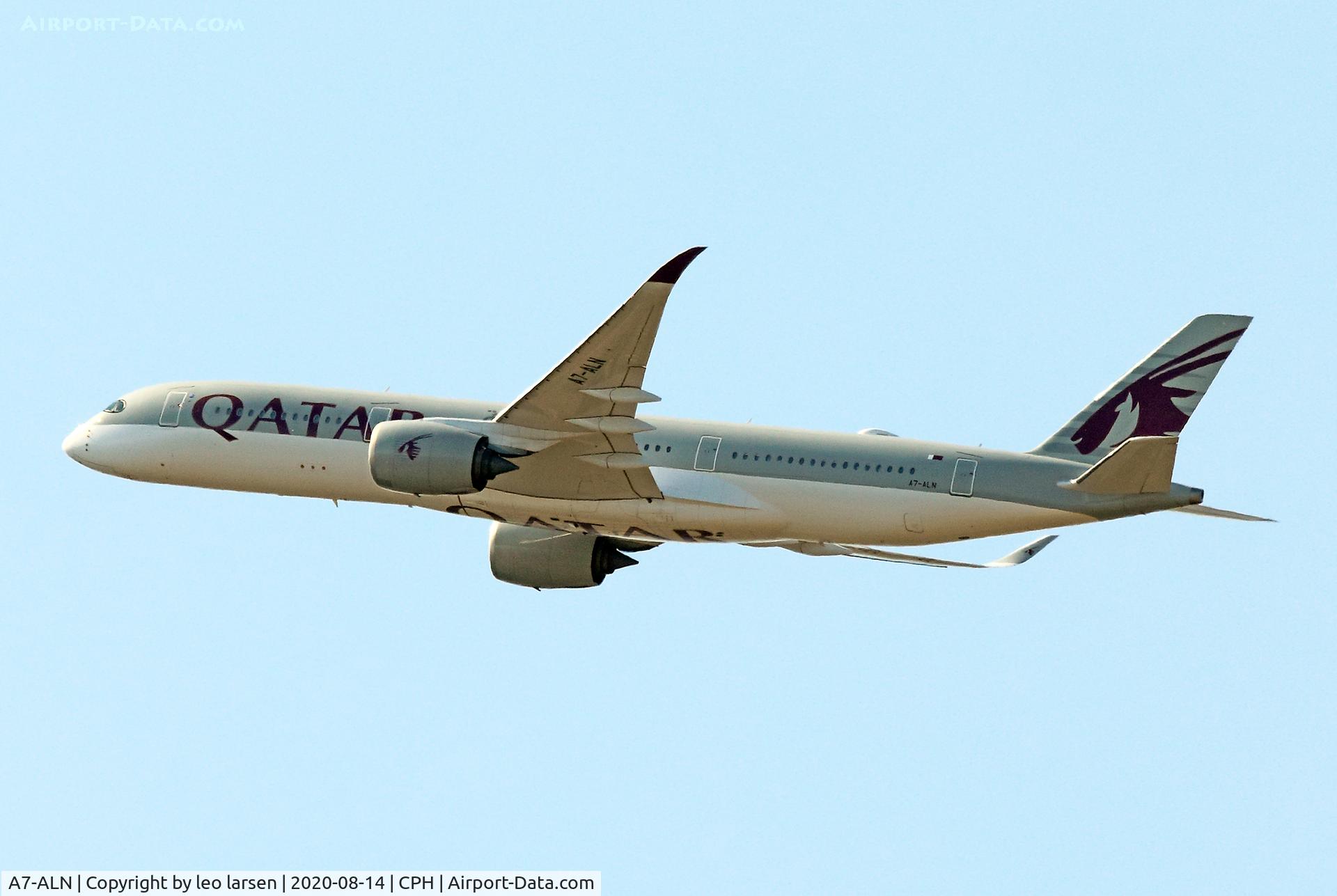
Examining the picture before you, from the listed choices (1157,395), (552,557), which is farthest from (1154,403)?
(552,557)

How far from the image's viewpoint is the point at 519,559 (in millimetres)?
45250

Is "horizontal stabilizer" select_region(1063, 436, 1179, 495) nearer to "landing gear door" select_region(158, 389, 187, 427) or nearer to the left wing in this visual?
the left wing

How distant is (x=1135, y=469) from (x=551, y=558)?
15126mm

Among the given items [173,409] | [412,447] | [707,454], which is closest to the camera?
[412,447]

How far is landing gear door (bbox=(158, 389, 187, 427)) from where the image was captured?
4400 cm

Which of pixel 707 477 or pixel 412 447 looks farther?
pixel 707 477

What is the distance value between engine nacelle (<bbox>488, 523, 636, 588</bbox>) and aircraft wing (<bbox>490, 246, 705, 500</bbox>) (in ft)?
16.9

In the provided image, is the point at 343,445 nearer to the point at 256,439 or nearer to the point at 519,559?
the point at 256,439

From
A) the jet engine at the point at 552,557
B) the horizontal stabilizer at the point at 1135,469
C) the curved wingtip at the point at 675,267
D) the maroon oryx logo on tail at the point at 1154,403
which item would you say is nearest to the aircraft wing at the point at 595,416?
the curved wingtip at the point at 675,267

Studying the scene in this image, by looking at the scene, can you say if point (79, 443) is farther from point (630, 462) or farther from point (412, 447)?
point (630, 462)

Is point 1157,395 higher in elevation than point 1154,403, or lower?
higher

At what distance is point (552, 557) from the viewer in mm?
44875

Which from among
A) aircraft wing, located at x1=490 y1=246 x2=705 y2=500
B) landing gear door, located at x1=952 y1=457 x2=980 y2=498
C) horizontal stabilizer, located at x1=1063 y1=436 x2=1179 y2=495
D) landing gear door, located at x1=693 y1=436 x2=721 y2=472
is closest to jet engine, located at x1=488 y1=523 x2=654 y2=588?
landing gear door, located at x1=693 y1=436 x2=721 y2=472

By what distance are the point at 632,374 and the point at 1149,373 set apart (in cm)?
1289
